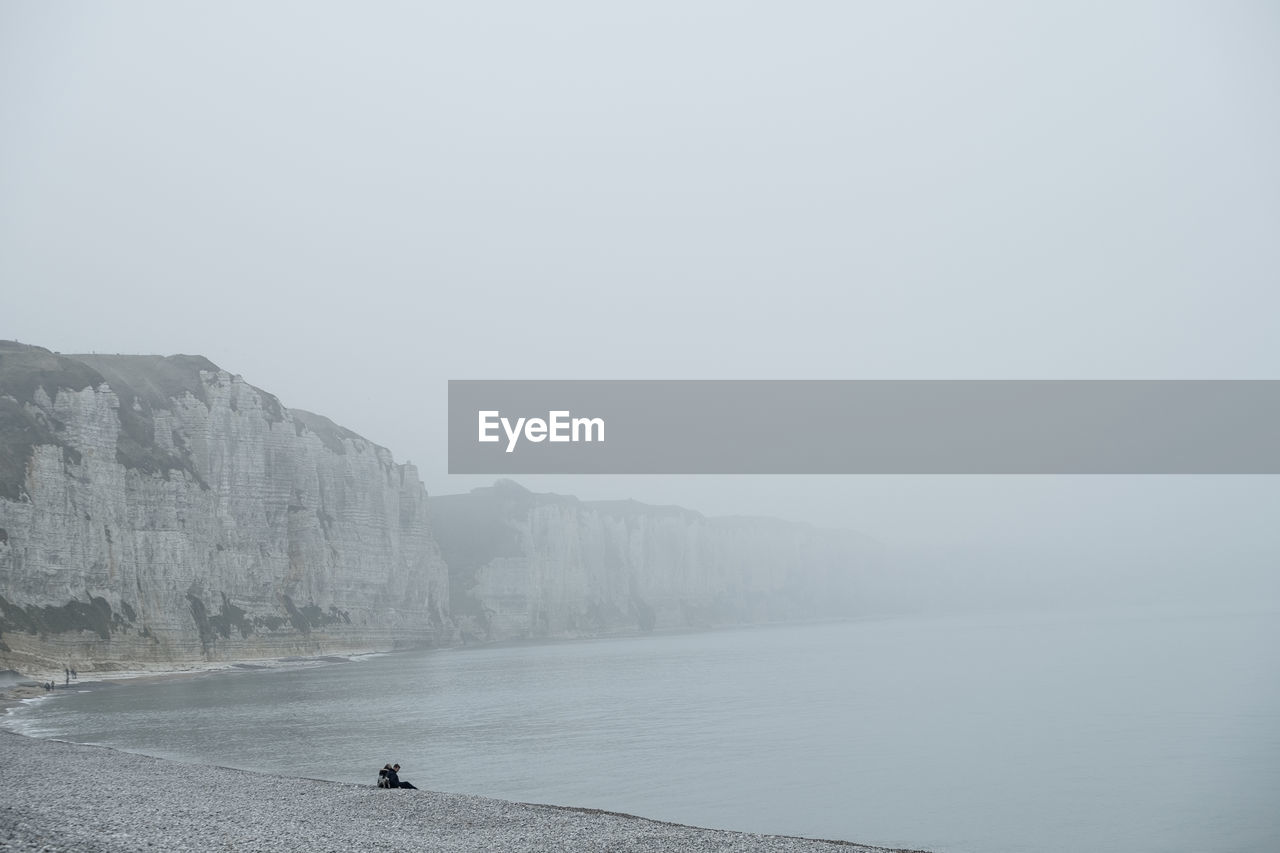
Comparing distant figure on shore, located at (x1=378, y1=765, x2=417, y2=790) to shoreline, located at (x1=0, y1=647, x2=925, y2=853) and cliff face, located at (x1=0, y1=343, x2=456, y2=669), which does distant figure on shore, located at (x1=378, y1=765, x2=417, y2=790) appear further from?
cliff face, located at (x1=0, y1=343, x2=456, y2=669)

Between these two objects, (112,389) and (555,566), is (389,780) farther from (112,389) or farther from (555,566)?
(555,566)

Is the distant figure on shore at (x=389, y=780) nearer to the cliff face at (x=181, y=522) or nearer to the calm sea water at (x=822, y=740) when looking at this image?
the calm sea water at (x=822, y=740)

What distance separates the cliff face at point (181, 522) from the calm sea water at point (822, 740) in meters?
9.11

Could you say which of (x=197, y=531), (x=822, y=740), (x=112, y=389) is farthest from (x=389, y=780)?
(x=112, y=389)

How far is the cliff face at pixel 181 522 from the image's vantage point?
226ft

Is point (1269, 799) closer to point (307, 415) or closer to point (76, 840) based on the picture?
point (76, 840)

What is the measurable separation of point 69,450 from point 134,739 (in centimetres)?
4824

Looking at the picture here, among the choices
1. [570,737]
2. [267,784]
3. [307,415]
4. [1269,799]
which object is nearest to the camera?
[1269,799]

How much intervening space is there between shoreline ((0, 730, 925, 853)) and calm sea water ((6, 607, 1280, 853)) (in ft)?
9.63

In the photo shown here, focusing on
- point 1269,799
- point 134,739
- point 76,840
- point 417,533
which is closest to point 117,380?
point 417,533

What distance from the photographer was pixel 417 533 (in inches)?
5044

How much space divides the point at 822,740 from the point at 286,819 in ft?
75.2

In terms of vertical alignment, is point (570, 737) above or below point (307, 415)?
below

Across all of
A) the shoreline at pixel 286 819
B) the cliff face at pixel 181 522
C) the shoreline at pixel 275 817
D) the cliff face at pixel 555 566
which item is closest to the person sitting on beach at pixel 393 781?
the shoreline at pixel 286 819
